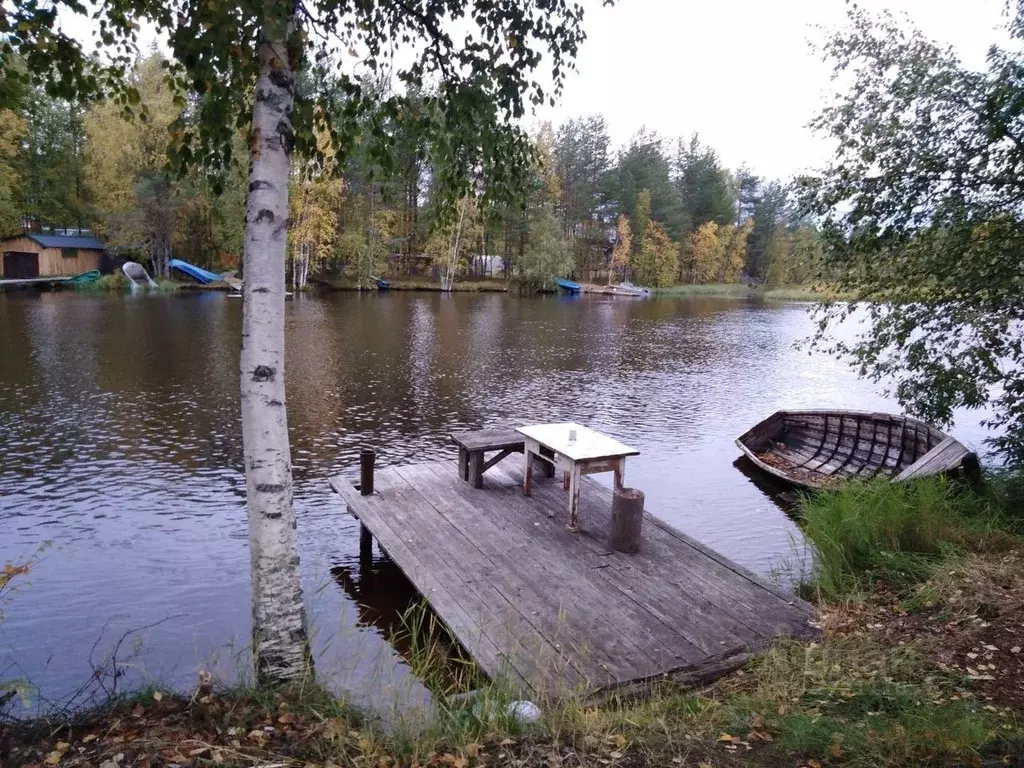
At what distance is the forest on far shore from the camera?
46625mm

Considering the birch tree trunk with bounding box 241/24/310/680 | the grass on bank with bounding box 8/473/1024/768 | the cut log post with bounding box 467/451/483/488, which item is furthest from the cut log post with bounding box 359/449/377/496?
the birch tree trunk with bounding box 241/24/310/680

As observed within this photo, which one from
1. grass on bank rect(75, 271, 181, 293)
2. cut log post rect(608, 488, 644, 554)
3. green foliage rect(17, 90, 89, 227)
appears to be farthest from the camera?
green foliage rect(17, 90, 89, 227)

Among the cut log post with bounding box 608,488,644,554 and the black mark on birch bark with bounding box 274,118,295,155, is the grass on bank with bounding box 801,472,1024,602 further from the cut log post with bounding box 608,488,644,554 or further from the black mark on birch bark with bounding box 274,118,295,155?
the black mark on birch bark with bounding box 274,118,295,155

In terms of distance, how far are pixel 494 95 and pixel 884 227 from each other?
22.2 ft

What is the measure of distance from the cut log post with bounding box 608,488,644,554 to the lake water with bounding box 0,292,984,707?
2.59 metres

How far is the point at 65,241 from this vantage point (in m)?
48.4

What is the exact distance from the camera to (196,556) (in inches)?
347

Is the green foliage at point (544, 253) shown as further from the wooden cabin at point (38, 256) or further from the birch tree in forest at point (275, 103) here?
the birch tree in forest at point (275, 103)

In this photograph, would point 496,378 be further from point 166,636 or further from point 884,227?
point 166,636

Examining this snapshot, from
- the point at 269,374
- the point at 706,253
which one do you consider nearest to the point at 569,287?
the point at 706,253

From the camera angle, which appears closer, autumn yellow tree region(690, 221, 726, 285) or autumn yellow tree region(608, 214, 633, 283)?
autumn yellow tree region(608, 214, 633, 283)

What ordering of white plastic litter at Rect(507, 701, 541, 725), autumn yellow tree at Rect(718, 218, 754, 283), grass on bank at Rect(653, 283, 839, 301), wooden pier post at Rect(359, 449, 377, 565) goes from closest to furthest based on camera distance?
white plastic litter at Rect(507, 701, 541, 725) < wooden pier post at Rect(359, 449, 377, 565) < grass on bank at Rect(653, 283, 839, 301) < autumn yellow tree at Rect(718, 218, 754, 283)

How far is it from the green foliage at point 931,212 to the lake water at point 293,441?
345 cm

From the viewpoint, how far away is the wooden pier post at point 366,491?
9.06 metres
